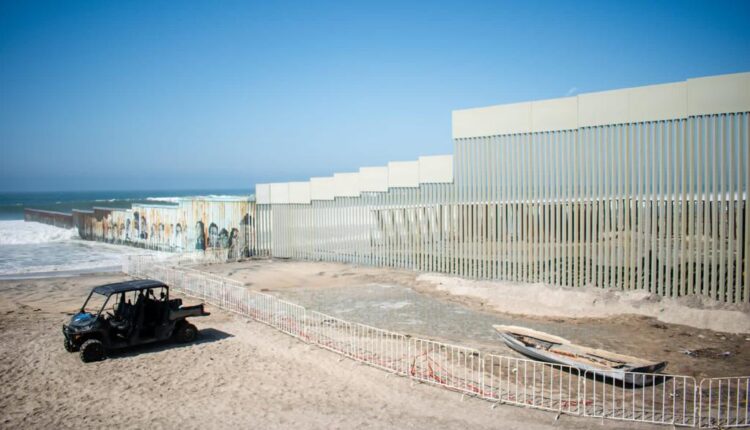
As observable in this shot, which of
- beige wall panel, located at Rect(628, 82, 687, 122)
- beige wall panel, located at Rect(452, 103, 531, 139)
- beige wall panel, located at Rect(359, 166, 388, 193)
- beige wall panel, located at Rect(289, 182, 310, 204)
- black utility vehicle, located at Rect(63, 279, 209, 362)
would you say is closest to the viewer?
black utility vehicle, located at Rect(63, 279, 209, 362)

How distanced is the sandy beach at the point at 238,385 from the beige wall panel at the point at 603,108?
25.3ft

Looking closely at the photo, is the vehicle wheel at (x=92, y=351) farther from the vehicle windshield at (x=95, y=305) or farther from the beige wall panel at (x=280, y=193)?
the beige wall panel at (x=280, y=193)

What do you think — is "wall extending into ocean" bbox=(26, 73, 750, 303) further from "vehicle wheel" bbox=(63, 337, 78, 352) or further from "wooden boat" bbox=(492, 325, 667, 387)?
"vehicle wheel" bbox=(63, 337, 78, 352)

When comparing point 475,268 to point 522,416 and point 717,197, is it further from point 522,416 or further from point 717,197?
point 522,416

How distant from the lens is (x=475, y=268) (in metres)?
24.2

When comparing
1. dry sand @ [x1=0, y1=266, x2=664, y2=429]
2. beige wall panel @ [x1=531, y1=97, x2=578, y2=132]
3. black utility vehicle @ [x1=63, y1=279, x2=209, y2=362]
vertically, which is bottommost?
dry sand @ [x1=0, y1=266, x2=664, y2=429]

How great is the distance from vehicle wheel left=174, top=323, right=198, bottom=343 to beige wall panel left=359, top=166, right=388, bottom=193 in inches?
605

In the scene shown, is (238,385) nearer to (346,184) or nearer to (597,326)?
(597,326)

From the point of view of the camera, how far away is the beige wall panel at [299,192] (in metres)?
31.9

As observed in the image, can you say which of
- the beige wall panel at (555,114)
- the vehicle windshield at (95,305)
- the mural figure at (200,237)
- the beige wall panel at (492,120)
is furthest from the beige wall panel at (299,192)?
the beige wall panel at (555,114)

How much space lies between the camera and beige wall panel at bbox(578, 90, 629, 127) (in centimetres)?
1989

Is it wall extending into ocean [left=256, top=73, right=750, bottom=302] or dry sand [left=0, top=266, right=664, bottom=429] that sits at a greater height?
wall extending into ocean [left=256, top=73, right=750, bottom=302]

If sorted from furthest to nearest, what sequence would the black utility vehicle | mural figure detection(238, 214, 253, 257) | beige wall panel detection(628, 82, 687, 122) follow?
mural figure detection(238, 214, 253, 257), beige wall panel detection(628, 82, 687, 122), the black utility vehicle

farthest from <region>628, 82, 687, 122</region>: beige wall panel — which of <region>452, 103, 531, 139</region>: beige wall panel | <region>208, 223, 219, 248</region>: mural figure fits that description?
<region>208, 223, 219, 248</region>: mural figure
